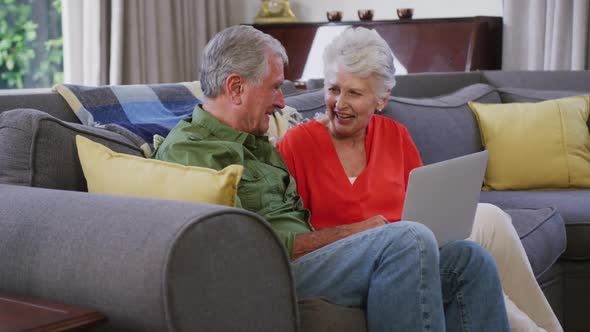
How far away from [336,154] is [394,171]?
17 cm

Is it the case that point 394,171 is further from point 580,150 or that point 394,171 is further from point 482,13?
point 482,13

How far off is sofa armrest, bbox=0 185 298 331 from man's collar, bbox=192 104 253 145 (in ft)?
1.63

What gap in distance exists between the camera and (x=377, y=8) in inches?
211

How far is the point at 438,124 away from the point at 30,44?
2.27 meters

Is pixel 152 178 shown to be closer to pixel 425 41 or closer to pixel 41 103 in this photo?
pixel 41 103

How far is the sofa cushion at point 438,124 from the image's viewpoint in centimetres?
311

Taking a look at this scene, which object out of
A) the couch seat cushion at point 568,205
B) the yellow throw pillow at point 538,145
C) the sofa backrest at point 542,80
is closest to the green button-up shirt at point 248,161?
the couch seat cushion at point 568,205

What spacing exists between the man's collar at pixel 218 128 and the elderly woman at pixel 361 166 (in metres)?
0.35

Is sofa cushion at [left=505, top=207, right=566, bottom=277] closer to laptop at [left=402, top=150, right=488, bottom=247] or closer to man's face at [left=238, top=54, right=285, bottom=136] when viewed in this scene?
laptop at [left=402, top=150, right=488, bottom=247]

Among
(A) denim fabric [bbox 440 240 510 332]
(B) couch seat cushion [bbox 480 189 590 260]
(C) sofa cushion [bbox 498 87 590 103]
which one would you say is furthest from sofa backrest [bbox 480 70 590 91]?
(A) denim fabric [bbox 440 240 510 332]

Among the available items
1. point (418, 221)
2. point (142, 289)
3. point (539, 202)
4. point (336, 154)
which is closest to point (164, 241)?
point (142, 289)

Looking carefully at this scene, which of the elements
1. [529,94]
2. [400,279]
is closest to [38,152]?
[400,279]

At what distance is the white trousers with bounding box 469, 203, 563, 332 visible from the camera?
88.2 inches

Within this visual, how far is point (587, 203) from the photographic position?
284cm
